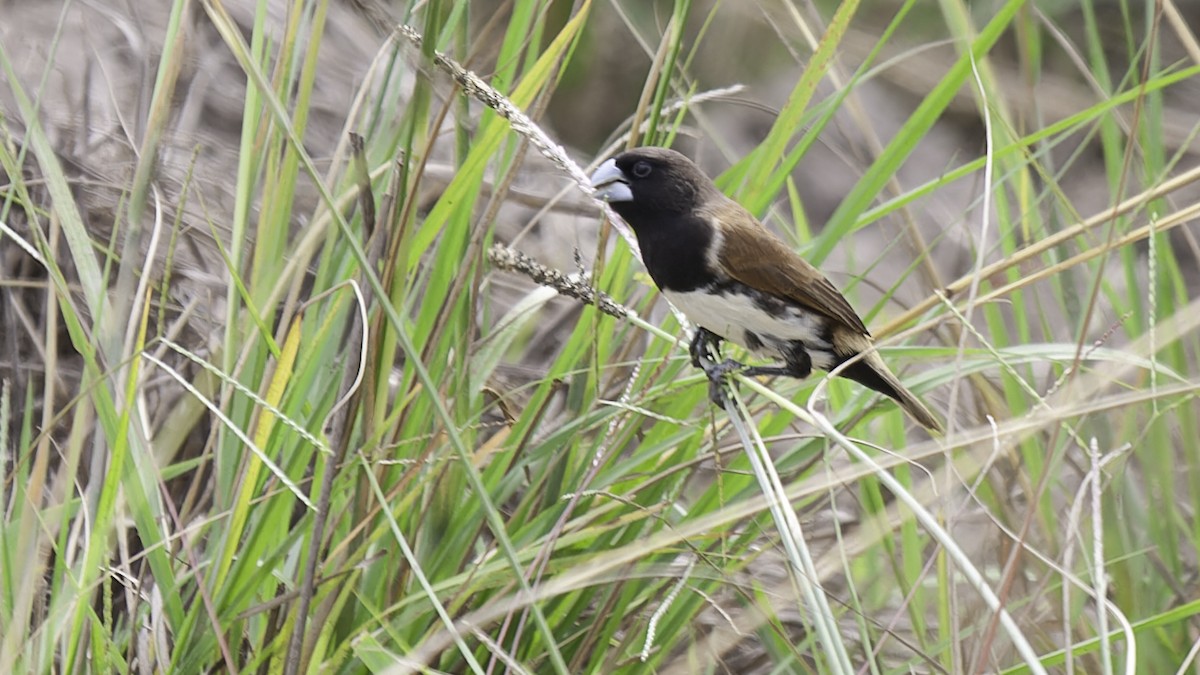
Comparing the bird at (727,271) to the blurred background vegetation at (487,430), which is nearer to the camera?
the blurred background vegetation at (487,430)

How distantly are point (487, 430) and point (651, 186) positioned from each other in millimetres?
577

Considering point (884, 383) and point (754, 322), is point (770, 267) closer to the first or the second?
point (754, 322)

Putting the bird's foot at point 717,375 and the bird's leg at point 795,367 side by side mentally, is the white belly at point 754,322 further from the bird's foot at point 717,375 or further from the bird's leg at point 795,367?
the bird's foot at point 717,375

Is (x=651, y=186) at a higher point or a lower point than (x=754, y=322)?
higher

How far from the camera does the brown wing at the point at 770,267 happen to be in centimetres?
236

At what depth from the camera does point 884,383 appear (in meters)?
2.17

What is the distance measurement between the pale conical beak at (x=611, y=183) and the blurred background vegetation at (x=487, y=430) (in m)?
0.13

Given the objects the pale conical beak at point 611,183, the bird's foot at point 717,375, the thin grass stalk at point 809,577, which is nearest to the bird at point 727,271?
the pale conical beak at point 611,183

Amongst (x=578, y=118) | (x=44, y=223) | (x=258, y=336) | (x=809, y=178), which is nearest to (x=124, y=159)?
(x=44, y=223)

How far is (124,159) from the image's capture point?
2.76m

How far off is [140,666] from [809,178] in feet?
15.0

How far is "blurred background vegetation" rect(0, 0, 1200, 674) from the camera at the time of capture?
163 centimetres

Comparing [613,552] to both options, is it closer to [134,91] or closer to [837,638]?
[837,638]

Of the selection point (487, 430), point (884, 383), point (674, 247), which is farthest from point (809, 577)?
point (487, 430)
